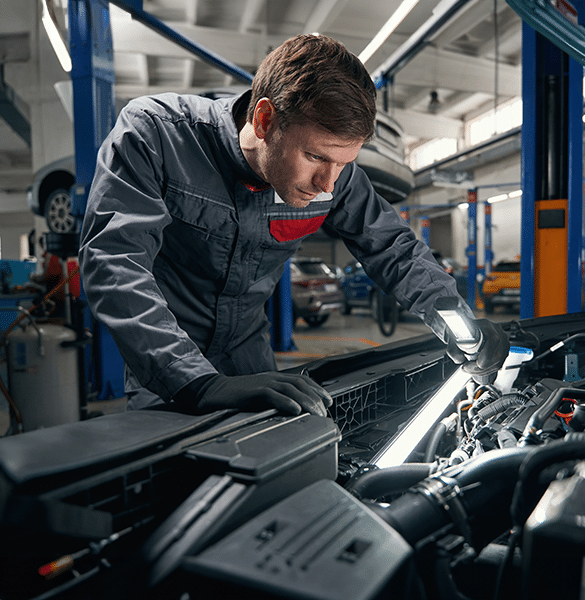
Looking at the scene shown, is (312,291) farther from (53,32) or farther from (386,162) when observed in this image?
(53,32)

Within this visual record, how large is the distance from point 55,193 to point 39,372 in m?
3.22

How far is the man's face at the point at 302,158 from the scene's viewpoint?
1.06 metres

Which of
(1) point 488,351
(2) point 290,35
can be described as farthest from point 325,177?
(2) point 290,35

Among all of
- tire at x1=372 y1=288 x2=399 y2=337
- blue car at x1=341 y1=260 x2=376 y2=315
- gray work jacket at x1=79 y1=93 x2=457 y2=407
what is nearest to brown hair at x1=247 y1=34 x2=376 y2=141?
gray work jacket at x1=79 y1=93 x2=457 y2=407

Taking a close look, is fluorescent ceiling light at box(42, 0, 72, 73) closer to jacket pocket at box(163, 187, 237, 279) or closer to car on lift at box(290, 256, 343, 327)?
jacket pocket at box(163, 187, 237, 279)

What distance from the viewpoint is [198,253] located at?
1321 millimetres

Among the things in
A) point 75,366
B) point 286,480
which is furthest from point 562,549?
point 75,366

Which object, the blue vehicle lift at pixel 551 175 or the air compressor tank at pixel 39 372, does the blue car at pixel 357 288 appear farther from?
the air compressor tank at pixel 39 372

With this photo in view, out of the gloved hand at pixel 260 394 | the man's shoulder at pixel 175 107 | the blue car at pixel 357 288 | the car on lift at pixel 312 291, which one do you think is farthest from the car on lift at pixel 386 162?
the blue car at pixel 357 288

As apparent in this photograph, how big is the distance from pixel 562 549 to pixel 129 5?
3.80 metres

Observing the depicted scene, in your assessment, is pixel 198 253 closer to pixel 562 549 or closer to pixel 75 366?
pixel 562 549

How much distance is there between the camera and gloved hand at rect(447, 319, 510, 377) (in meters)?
1.26

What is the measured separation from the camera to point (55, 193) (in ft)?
18.4

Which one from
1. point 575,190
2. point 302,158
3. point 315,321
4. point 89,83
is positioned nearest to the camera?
point 302,158
